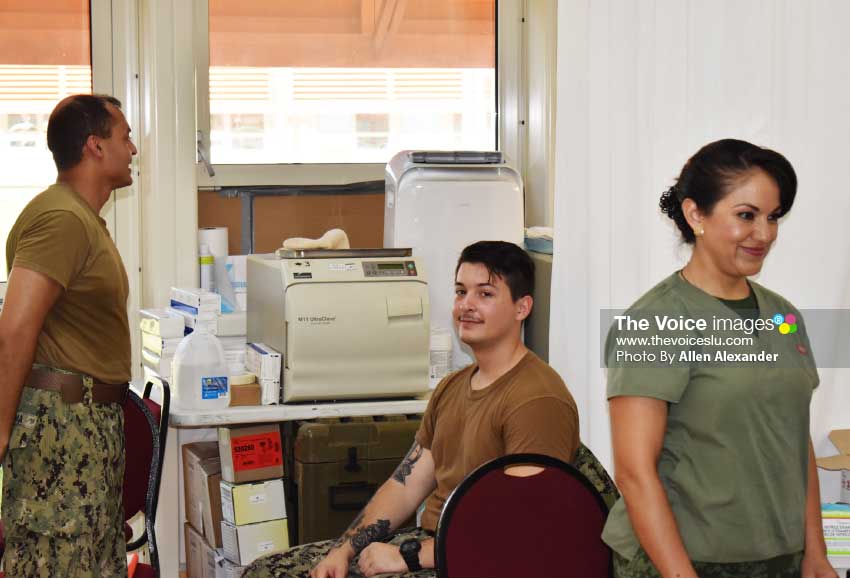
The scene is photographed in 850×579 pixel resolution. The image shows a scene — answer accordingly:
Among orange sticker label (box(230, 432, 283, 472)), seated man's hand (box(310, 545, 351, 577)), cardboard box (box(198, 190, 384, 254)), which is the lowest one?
seated man's hand (box(310, 545, 351, 577))

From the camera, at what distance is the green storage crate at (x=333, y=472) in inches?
114

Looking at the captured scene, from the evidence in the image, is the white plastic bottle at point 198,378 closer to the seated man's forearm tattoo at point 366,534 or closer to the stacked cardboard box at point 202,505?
the stacked cardboard box at point 202,505

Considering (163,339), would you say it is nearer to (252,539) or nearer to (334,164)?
(252,539)

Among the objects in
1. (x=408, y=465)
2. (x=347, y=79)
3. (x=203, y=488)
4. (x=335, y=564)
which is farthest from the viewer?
(x=347, y=79)

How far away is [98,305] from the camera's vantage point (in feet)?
7.42

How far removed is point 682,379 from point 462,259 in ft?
2.98

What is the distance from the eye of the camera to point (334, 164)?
3.63 metres

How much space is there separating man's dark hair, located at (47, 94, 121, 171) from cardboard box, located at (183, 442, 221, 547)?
1051mm

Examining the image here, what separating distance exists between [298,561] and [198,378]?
66 cm

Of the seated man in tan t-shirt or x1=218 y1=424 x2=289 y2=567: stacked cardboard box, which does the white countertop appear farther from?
the seated man in tan t-shirt

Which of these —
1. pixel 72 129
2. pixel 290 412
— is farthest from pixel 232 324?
pixel 72 129

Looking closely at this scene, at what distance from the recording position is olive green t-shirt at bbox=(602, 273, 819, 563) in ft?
4.83

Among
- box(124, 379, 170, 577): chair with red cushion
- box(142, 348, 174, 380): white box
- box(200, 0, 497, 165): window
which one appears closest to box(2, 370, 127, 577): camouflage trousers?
box(124, 379, 170, 577): chair with red cushion

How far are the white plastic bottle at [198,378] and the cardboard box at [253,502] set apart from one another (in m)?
0.25
